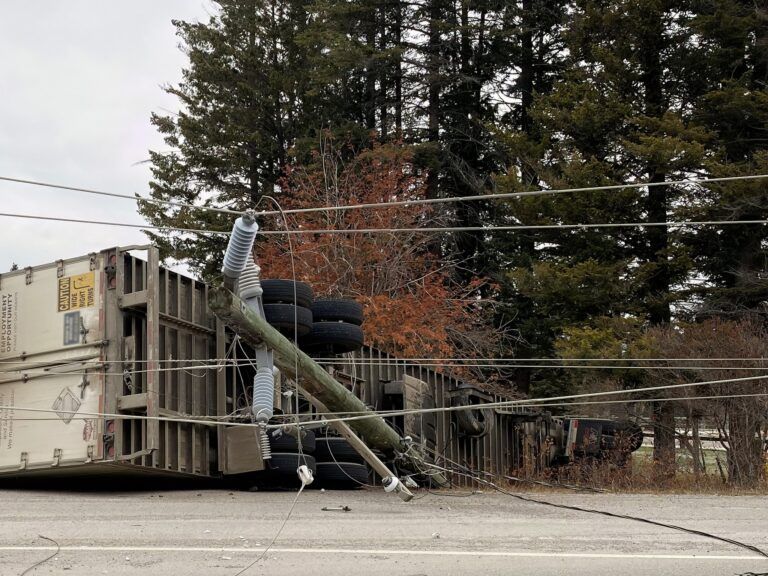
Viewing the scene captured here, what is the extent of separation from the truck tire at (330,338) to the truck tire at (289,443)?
1179mm

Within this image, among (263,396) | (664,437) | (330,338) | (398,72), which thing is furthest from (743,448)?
(398,72)

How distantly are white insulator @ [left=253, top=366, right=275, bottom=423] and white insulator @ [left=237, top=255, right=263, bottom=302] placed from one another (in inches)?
31.5

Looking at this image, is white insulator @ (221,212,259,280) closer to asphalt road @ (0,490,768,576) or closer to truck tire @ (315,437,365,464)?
asphalt road @ (0,490,768,576)

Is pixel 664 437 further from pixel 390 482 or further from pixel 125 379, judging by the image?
pixel 125 379

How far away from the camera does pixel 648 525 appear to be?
394 inches

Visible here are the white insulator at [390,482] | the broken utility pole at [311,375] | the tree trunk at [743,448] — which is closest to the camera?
the broken utility pole at [311,375]

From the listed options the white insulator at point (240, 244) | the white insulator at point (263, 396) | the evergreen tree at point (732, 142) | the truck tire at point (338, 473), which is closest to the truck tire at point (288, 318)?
the white insulator at point (263, 396)

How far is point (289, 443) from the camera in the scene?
13.4m

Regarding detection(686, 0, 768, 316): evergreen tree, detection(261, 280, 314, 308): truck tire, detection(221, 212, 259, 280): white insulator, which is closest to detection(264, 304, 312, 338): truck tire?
detection(261, 280, 314, 308): truck tire

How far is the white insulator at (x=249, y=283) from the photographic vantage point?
10180 mm

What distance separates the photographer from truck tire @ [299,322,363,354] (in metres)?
13.3

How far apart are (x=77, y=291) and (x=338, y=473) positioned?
183 inches

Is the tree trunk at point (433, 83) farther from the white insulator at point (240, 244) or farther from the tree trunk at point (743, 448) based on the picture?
the white insulator at point (240, 244)

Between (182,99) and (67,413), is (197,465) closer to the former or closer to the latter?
(67,413)
